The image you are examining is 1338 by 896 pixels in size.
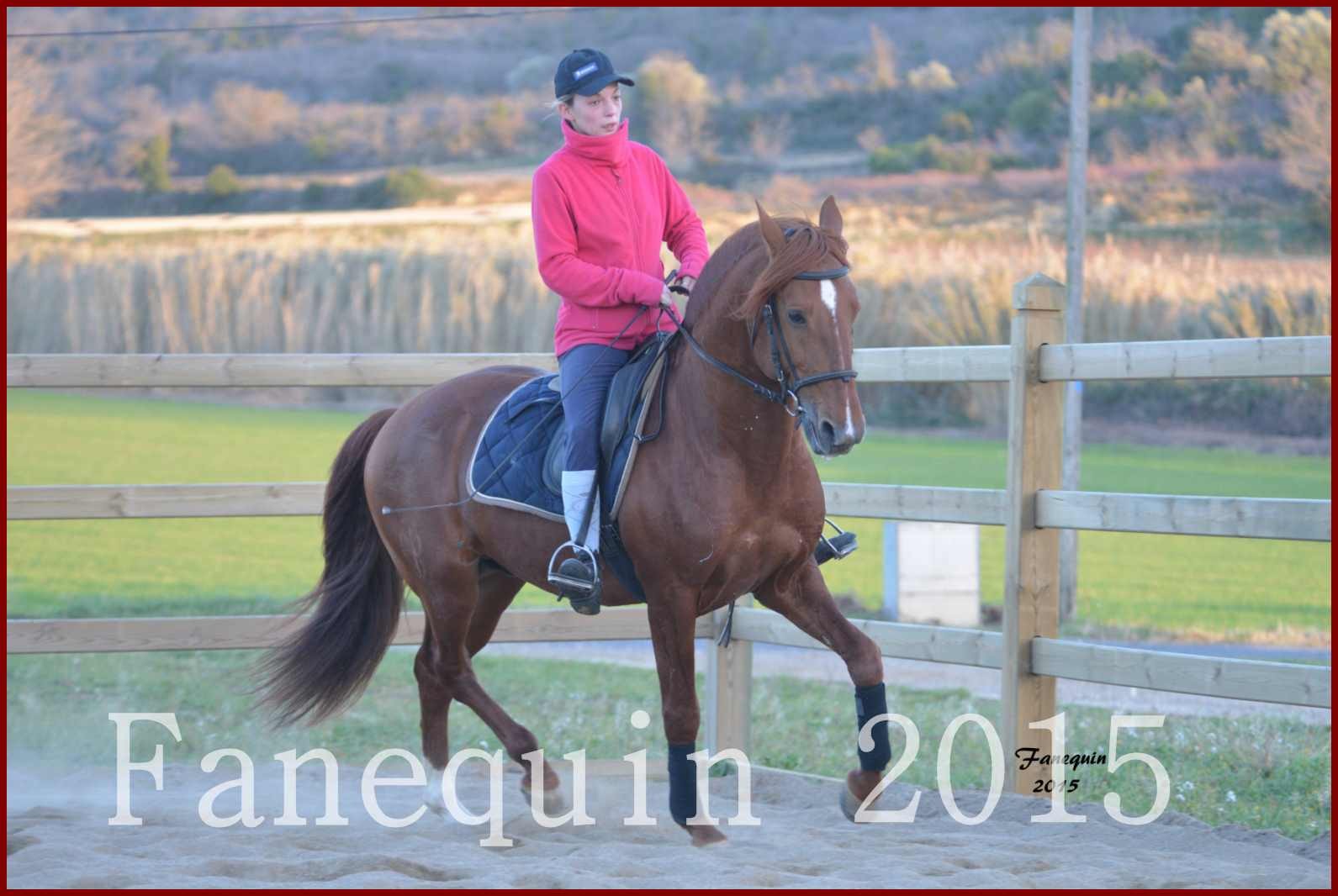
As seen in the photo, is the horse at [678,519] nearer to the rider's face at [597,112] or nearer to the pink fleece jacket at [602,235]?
the pink fleece jacket at [602,235]

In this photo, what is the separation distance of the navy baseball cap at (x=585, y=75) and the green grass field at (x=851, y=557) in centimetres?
776

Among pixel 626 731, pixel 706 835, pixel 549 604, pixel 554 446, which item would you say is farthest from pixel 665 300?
pixel 549 604

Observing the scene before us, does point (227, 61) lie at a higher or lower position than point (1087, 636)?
higher

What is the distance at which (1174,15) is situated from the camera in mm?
31531

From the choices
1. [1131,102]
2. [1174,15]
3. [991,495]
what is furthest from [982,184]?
[991,495]

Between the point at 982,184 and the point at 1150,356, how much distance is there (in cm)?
2536

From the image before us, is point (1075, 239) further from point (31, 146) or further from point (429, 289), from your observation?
point (31, 146)

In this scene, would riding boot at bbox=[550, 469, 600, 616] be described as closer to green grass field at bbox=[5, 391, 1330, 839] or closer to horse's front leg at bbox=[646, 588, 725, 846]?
horse's front leg at bbox=[646, 588, 725, 846]


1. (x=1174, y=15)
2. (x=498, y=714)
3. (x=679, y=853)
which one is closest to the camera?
(x=679, y=853)

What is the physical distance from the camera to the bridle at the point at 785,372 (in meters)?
3.95

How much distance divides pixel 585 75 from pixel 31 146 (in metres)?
32.3

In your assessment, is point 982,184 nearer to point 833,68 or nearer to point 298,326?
point 833,68

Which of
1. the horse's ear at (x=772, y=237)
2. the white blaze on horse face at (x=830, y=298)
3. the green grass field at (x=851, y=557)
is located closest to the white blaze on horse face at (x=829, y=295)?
the white blaze on horse face at (x=830, y=298)

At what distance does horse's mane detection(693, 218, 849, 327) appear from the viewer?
406 cm
